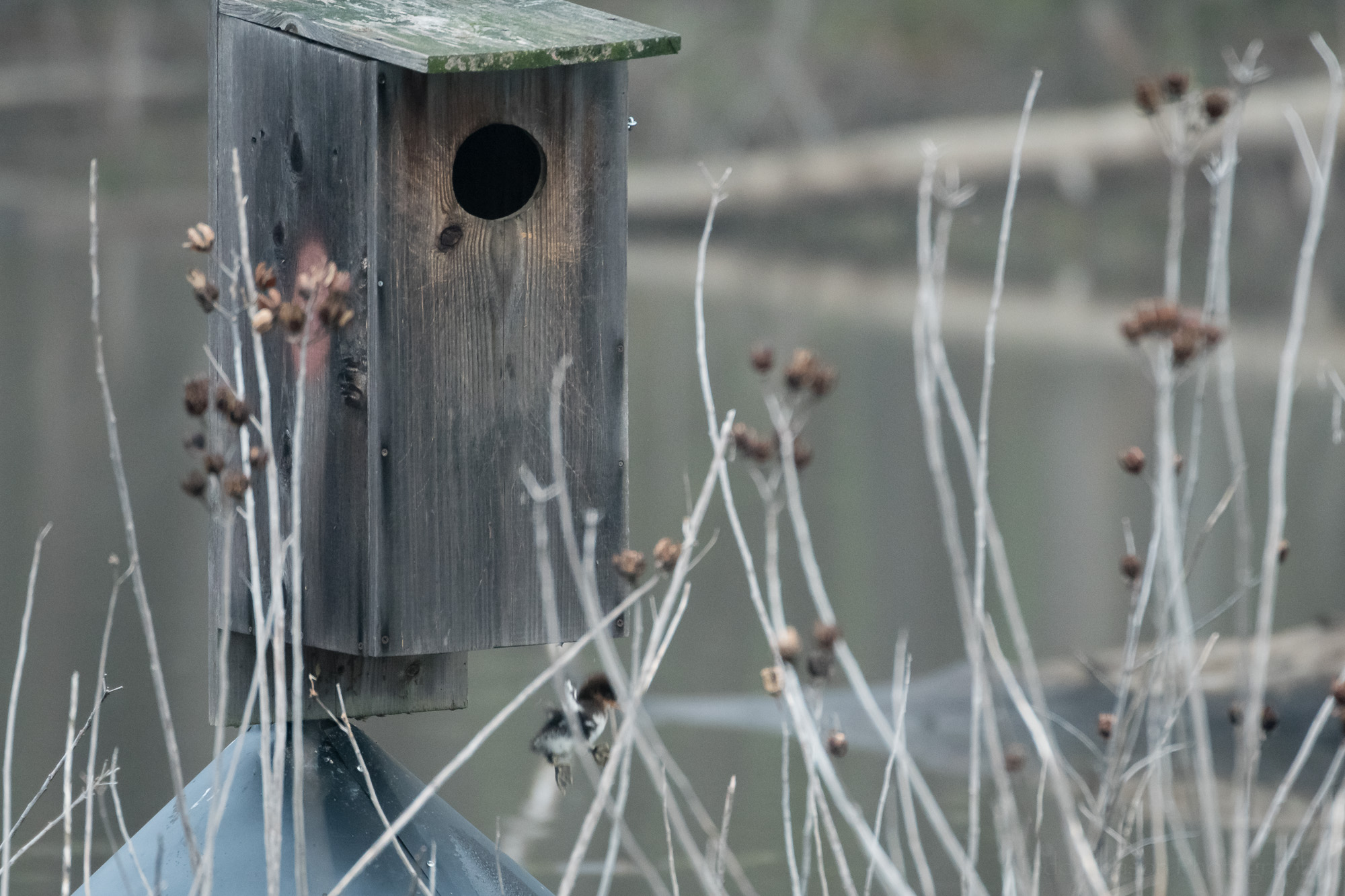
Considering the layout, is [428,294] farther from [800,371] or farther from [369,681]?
[800,371]

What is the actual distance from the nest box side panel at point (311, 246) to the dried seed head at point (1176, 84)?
3.72 feet

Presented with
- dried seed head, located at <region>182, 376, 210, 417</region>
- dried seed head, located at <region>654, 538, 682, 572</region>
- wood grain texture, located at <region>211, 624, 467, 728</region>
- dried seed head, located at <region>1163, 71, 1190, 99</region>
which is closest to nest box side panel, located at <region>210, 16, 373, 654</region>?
wood grain texture, located at <region>211, 624, 467, 728</region>

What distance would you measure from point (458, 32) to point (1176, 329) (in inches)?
50.7

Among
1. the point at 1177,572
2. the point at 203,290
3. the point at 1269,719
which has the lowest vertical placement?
the point at 1269,719

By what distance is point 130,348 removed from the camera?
1560 centimetres

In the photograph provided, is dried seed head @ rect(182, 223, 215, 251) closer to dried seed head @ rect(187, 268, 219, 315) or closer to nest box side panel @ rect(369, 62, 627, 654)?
dried seed head @ rect(187, 268, 219, 315)

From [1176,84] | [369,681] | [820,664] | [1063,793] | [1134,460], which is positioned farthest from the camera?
[369,681]

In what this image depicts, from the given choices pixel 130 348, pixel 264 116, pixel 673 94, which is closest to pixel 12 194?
pixel 673 94

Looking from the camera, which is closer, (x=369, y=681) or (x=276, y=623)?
(x=276, y=623)

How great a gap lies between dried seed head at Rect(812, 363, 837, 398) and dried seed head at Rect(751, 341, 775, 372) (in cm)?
8

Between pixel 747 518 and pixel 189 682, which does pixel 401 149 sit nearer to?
pixel 189 682

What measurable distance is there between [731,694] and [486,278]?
3926 mm

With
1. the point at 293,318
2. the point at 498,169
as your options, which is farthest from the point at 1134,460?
the point at 498,169

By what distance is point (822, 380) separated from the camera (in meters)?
1.95
